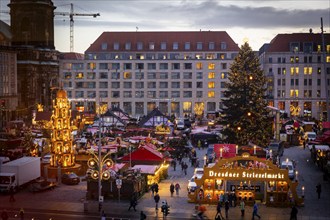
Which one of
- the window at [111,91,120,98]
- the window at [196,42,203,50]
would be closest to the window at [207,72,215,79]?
the window at [196,42,203,50]

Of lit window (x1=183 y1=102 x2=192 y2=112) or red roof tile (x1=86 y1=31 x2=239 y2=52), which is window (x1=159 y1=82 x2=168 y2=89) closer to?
lit window (x1=183 y1=102 x2=192 y2=112)

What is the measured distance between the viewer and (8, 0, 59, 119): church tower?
4242 inches

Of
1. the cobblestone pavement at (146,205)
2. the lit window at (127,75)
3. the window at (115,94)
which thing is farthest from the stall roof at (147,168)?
the window at (115,94)

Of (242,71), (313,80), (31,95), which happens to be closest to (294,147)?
(242,71)

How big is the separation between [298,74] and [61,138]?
2949 inches

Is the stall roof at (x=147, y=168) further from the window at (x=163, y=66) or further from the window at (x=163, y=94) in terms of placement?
the window at (x=163, y=66)

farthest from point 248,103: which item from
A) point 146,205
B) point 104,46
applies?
point 104,46

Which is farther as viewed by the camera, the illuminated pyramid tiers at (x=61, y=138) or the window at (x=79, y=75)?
the window at (x=79, y=75)

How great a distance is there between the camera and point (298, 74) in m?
112

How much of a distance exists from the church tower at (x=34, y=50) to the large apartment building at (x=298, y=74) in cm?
4621

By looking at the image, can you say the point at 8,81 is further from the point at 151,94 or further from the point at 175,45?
the point at 175,45

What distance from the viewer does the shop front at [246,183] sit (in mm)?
35500

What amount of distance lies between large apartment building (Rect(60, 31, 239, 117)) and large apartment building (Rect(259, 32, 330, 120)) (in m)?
10.8

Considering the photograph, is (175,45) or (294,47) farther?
(175,45)
